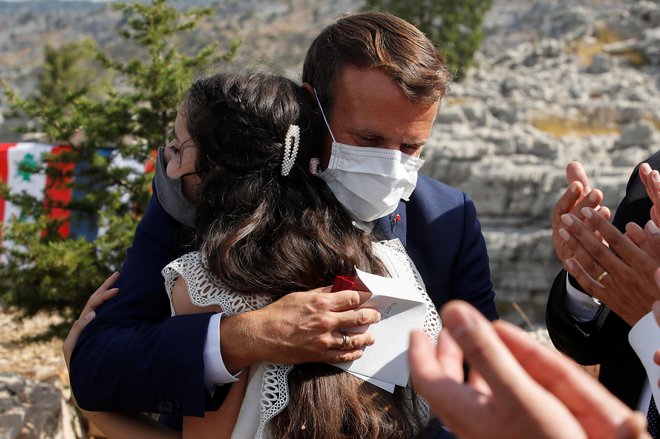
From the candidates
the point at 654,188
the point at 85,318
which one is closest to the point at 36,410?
the point at 85,318

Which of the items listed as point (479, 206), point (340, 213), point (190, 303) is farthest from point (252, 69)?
point (479, 206)

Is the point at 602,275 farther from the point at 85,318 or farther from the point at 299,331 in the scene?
the point at 85,318

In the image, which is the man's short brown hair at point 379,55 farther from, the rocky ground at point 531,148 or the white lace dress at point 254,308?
the rocky ground at point 531,148

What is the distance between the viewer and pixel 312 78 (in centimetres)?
211

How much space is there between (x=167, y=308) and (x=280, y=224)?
46 cm

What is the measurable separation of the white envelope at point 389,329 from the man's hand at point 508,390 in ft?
2.34

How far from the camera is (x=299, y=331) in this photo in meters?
1.63

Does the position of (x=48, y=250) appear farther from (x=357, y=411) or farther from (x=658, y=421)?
(x=658, y=421)

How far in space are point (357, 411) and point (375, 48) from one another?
971 mm

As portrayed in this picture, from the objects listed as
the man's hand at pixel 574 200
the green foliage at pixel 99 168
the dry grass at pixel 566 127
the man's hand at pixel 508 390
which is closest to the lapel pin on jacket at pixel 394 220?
the man's hand at pixel 574 200

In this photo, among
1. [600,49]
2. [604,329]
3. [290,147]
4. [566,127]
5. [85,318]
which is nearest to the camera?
[290,147]

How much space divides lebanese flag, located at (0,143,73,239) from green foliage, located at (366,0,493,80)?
1982cm

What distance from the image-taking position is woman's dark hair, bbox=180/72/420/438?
1624 mm

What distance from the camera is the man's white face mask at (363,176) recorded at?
200cm
